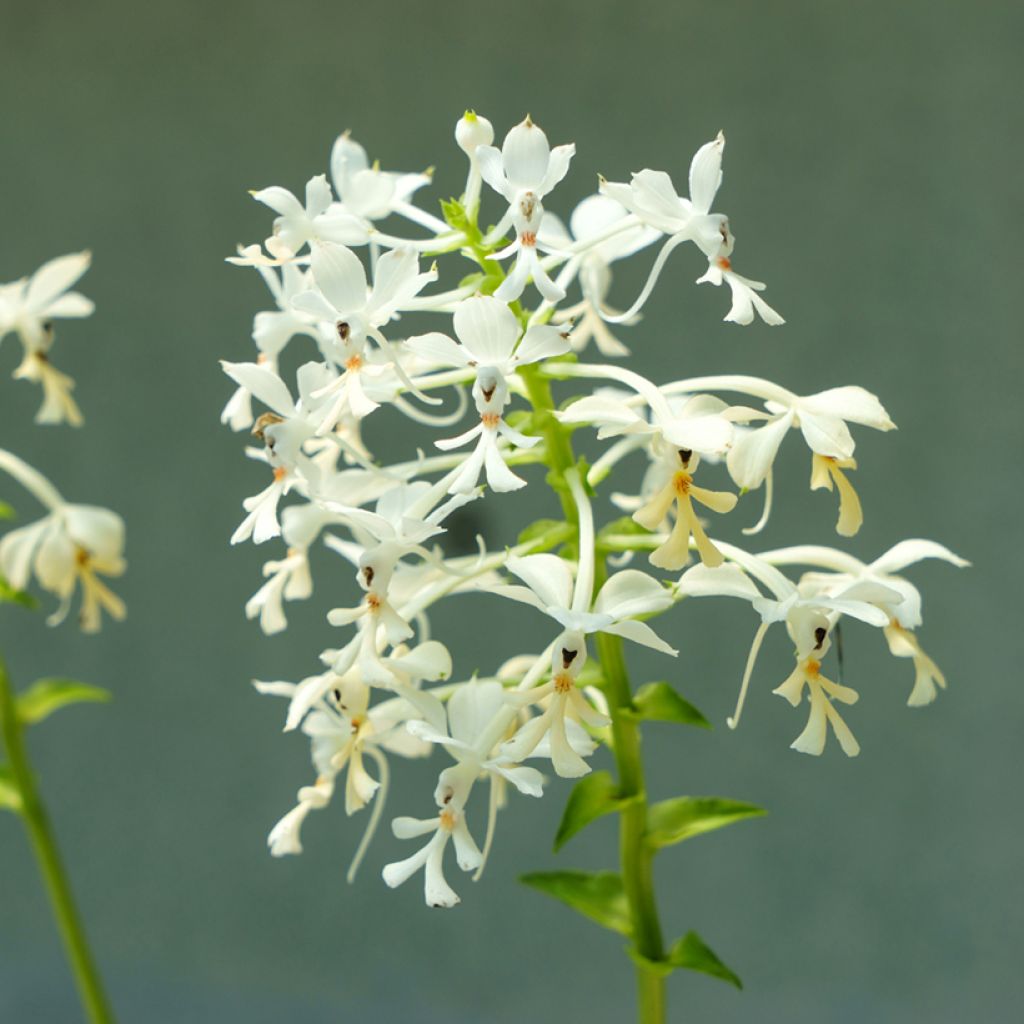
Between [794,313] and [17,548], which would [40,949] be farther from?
[794,313]

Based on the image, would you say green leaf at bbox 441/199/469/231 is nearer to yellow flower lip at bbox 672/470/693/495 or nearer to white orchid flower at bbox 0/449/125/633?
yellow flower lip at bbox 672/470/693/495

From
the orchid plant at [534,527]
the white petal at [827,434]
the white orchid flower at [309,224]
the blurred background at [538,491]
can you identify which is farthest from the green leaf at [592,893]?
the blurred background at [538,491]

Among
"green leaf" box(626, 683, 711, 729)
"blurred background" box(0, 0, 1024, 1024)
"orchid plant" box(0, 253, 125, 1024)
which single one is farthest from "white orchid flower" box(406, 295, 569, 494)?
"blurred background" box(0, 0, 1024, 1024)

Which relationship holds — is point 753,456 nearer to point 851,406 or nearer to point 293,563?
point 851,406

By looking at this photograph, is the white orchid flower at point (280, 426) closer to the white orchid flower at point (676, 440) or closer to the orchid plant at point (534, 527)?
the orchid plant at point (534, 527)

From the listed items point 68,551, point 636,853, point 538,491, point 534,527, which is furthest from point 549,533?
point 538,491

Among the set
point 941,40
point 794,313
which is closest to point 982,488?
point 794,313
